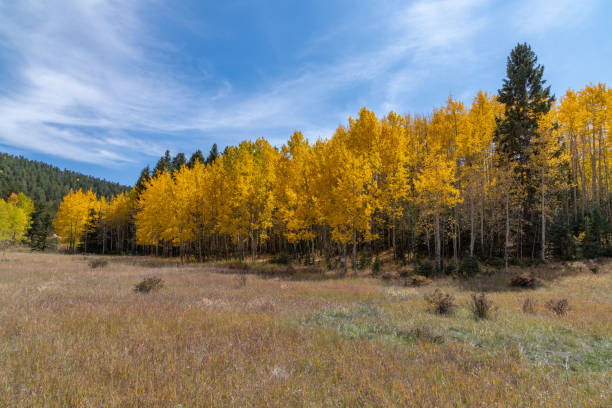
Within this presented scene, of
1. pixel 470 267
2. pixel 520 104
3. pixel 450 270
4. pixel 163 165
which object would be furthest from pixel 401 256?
pixel 163 165

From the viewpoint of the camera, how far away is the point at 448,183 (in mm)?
21500

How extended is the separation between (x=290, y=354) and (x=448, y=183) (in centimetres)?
1982

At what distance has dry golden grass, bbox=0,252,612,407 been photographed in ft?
13.6

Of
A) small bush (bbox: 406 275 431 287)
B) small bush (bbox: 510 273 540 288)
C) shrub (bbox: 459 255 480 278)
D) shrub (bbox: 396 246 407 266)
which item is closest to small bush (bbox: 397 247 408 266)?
shrub (bbox: 396 246 407 266)

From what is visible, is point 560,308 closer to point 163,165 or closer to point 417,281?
point 417,281

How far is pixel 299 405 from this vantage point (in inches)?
155

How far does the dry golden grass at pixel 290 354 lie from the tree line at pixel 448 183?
12110 mm

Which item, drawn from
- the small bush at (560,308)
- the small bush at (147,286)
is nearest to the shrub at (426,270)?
the small bush at (560,308)

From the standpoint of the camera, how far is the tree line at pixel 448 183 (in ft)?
71.2

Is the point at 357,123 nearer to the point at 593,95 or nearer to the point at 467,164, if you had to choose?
the point at 467,164

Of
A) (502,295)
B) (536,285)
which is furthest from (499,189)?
(502,295)

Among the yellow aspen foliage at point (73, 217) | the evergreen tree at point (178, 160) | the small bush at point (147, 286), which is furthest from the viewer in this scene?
the evergreen tree at point (178, 160)

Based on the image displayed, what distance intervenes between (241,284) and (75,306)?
740cm

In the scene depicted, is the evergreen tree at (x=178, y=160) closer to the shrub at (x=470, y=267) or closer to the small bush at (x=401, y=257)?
the small bush at (x=401, y=257)
